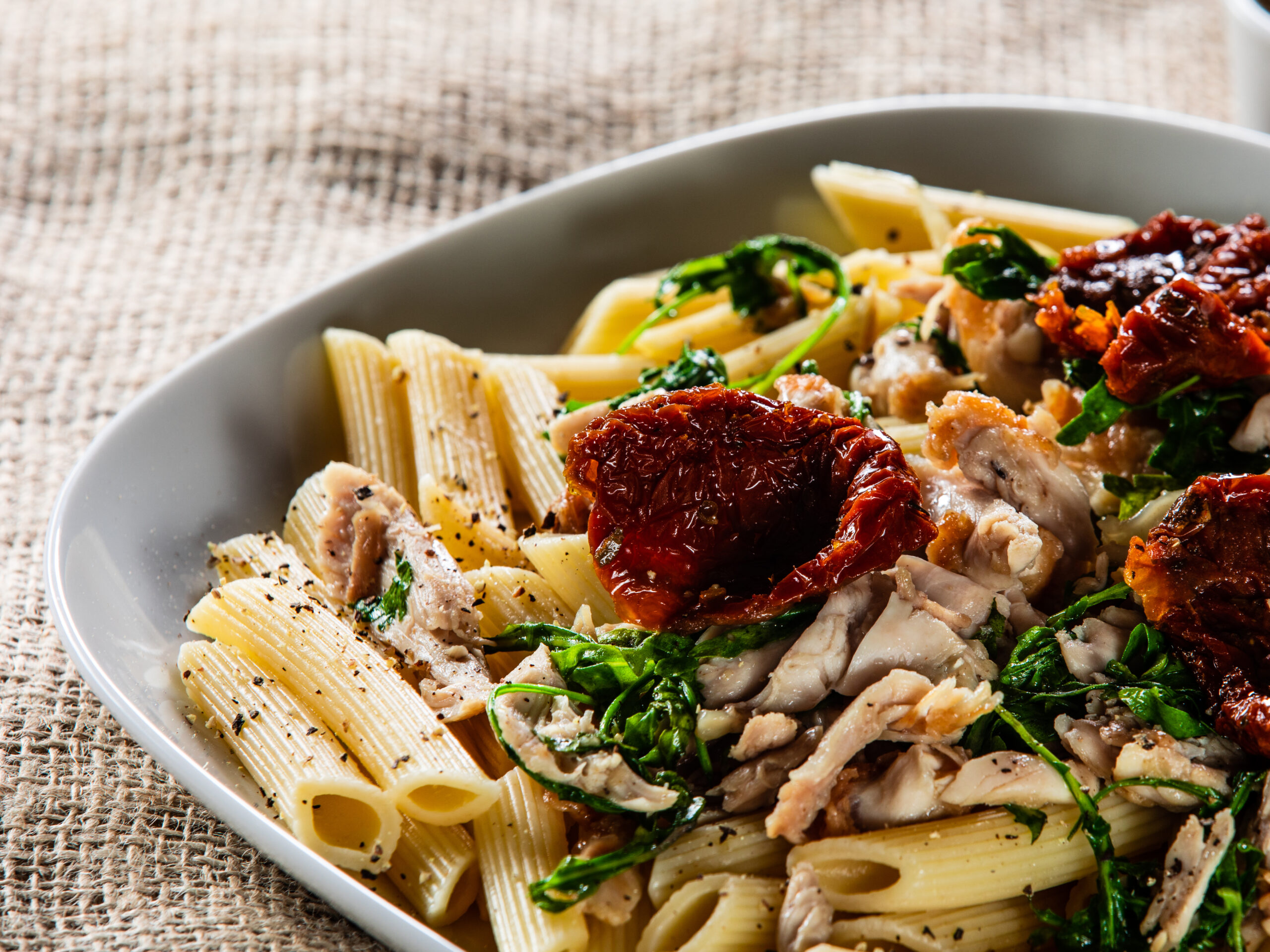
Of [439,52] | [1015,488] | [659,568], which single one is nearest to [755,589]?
[659,568]

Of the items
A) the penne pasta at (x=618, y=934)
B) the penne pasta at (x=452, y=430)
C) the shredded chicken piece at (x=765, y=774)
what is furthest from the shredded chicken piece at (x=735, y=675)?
the penne pasta at (x=452, y=430)

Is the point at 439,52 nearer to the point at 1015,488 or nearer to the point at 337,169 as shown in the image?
the point at 337,169

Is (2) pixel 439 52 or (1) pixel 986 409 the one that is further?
(2) pixel 439 52

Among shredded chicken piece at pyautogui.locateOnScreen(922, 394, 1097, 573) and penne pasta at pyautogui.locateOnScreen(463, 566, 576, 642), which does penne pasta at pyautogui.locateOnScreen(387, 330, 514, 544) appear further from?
shredded chicken piece at pyautogui.locateOnScreen(922, 394, 1097, 573)

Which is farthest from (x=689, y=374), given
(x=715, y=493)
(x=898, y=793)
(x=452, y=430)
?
(x=898, y=793)

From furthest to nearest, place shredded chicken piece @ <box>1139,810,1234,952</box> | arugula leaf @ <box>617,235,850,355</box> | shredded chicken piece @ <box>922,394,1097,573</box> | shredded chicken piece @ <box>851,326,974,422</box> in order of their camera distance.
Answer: arugula leaf @ <box>617,235,850,355</box> < shredded chicken piece @ <box>851,326,974,422</box> < shredded chicken piece @ <box>922,394,1097,573</box> < shredded chicken piece @ <box>1139,810,1234,952</box>

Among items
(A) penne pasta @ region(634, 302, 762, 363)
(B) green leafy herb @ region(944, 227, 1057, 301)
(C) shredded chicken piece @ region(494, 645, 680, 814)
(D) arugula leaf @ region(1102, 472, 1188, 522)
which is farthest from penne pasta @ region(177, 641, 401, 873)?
(B) green leafy herb @ region(944, 227, 1057, 301)
